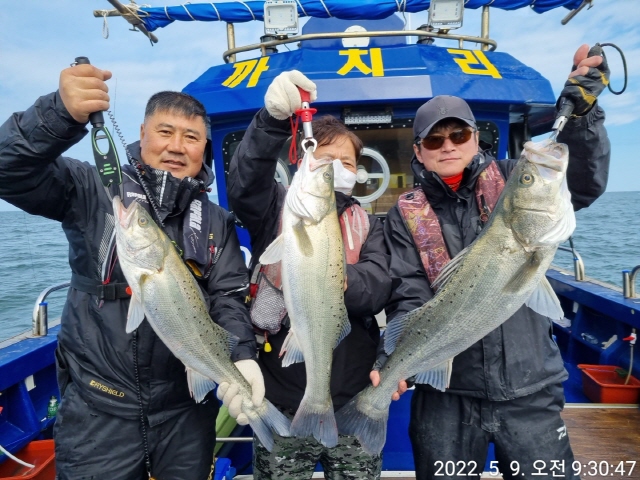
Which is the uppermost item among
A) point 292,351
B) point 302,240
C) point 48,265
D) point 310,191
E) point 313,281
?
point 310,191

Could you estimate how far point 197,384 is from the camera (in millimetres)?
2527

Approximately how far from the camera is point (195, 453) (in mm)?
2736

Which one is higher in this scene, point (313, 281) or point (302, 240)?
point (302, 240)

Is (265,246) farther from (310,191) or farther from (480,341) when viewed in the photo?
(480,341)

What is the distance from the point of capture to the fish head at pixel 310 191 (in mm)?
2385

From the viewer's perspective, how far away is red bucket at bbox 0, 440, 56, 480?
3691 millimetres

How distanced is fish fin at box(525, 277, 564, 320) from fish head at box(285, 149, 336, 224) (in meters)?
1.25

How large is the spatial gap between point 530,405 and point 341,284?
145 centimetres

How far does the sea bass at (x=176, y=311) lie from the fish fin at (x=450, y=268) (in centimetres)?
119

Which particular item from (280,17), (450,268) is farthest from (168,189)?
(280,17)

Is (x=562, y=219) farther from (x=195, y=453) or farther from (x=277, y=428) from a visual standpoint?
(x=195, y=453)

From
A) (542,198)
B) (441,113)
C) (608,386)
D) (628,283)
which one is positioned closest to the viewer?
(542,198)

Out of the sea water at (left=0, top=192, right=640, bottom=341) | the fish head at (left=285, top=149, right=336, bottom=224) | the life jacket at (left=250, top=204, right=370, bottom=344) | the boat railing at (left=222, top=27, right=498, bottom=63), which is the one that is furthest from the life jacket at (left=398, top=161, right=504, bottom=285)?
the sea water at (left=0, top=192, right=640, bottom=341)

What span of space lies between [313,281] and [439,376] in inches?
38.7
